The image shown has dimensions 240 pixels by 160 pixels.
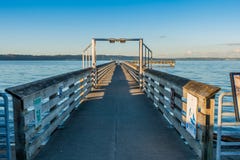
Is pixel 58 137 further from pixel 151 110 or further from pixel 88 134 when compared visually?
pixel 151 110

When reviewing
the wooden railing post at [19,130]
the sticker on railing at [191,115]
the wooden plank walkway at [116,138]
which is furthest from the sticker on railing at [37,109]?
the sticker on railing at [191,115]

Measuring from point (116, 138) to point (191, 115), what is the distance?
5.47ft

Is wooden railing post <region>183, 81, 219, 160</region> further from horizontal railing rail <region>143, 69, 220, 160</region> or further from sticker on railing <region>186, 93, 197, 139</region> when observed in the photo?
sticker on railing <region>186, 93, 197, 139</region>

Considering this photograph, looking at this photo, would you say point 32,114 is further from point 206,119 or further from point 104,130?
point 206,119

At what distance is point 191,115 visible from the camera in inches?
156

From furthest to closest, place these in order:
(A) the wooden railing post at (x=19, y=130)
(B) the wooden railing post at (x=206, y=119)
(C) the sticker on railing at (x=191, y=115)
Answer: (C) the sticker on railing at (x=191, y=115), (B) the wooden railing post at (x=206, y=119), (A) the wooden railing post at (x=19, y=130)

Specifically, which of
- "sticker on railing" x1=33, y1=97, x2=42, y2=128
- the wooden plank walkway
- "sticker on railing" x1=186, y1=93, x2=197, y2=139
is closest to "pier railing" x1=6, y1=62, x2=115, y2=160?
"sticker on railing" x1=33, y1=97, x2=42, y2=128

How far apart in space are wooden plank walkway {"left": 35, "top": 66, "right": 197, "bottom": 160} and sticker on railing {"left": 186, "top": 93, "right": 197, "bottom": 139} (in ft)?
1.40

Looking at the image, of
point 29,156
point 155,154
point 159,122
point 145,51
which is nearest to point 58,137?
point 29,156

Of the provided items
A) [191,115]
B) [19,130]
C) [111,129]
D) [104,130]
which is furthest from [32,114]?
[191,115]

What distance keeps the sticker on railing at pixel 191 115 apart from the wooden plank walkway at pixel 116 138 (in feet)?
1.40

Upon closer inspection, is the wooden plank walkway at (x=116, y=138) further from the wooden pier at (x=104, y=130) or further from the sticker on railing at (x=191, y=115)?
the sticker on railing at (x=191, y=115)

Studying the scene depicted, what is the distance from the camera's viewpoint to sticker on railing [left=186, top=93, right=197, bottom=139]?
3.82 metres

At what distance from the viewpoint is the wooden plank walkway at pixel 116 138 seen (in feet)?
13.1
